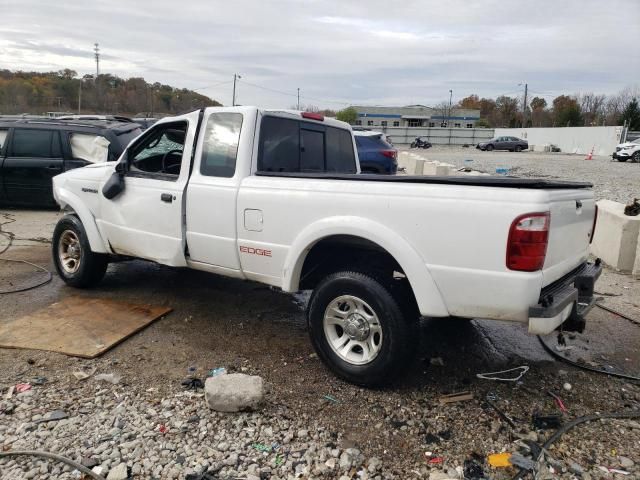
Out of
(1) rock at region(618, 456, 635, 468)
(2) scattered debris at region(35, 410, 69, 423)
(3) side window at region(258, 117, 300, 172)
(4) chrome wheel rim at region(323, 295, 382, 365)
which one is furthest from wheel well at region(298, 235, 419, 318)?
(2) scattered debris at region(35, 410, 69, 423)

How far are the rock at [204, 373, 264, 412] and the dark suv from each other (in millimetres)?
7586

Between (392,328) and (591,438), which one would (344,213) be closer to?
(392,328)

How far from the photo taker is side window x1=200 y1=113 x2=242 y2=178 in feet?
13.6

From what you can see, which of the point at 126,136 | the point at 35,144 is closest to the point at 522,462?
the point at 126,136

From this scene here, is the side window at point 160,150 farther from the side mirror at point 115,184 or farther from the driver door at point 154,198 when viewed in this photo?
the side mirror at point 115,184

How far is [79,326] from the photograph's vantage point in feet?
14.8

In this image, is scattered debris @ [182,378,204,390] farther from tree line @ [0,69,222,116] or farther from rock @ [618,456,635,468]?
tree line @ [0,69,222,116]

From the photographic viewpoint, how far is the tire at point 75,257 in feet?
17.6

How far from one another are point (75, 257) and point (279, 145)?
2875 millimetres

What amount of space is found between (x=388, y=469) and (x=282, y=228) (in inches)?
71.8

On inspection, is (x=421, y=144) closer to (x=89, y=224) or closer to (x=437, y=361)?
(x=89, y=224)

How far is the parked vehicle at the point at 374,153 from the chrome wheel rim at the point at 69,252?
24.1 feet

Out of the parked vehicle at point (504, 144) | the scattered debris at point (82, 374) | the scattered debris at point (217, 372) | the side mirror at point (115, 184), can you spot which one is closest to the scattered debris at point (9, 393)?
the scattered debris at point (82, 374)

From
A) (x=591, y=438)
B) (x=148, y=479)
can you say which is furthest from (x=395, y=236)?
(x=148, y=479)
